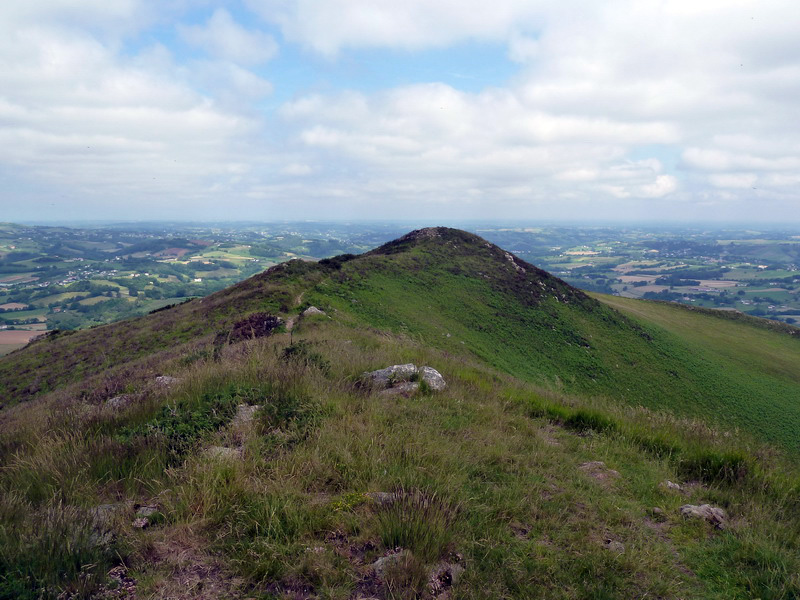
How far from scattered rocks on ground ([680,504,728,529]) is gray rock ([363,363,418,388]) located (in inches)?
195

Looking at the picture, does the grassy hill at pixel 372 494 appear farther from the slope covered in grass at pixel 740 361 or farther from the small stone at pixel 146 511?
the slope covered in grass at pixel 740 361

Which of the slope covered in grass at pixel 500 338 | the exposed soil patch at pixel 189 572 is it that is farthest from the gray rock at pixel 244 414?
the slope covered in grass at pixel 500 338

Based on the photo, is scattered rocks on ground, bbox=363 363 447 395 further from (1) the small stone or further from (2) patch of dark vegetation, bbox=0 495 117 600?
(2) patch of dark vegetation, bbox=0 495 117 600

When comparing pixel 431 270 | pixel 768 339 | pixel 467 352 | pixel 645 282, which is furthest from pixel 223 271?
pixel 645 282

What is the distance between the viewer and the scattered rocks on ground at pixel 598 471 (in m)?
5.23

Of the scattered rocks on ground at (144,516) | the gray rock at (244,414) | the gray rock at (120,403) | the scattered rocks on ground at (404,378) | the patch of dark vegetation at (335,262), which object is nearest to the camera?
the scattered rocks on ground at (144,516)

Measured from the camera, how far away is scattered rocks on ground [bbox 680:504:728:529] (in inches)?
170

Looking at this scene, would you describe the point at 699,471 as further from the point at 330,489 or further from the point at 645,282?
the point at 645,282

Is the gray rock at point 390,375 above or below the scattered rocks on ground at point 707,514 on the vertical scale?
above

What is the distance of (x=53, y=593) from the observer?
8.47 ft

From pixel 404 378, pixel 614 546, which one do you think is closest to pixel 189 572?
pixel 614 546

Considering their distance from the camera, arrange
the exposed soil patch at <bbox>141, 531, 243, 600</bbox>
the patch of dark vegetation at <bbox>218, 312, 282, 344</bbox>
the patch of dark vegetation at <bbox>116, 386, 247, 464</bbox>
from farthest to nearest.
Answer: the patch of dark vegetation at <bbox>218, 312, 282, 344</bbox> < the patch of dark vegetation at <bbox>116, 386, 247, 464</bbox> < the exposed soil patch at <bbox>141, 531, 243, 600</bbox>

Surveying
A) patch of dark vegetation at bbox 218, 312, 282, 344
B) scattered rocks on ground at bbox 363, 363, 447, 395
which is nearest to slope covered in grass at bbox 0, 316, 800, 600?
scattered rocks on ground at bbox 363, 363, 447, 395

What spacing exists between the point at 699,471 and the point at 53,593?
7473 millimetres
